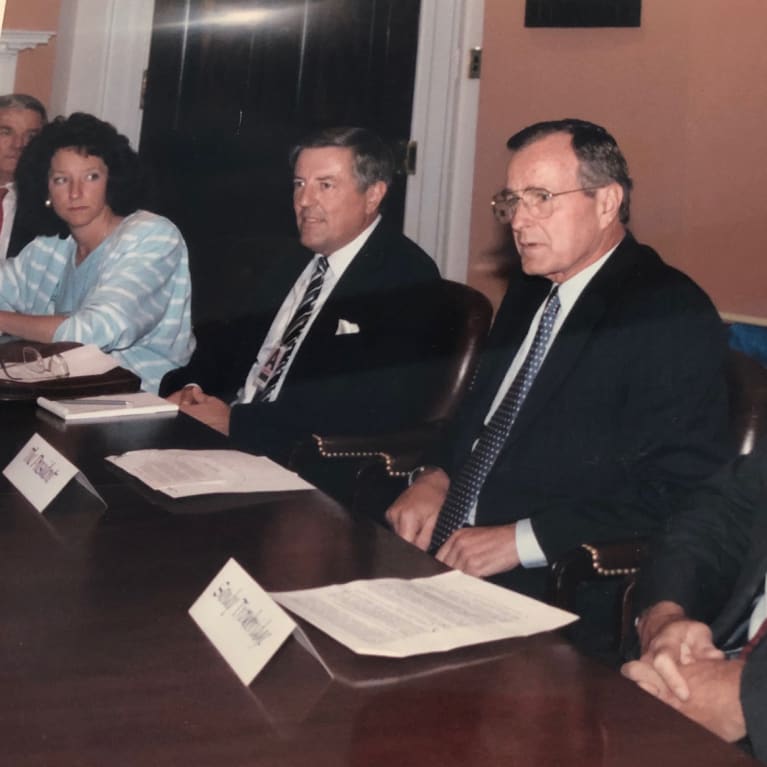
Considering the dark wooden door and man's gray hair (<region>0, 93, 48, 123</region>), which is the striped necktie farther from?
man's gray hair (<region>0, 93, 48, 123</region>)

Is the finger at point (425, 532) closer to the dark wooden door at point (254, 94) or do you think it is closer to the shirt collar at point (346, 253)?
the shirt collar at point (346, 253)

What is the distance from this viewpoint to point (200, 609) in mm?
1257

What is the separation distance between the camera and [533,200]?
2.24 metres

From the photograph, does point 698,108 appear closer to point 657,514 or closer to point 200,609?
point 657,514

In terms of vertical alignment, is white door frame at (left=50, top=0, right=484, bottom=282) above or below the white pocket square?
above

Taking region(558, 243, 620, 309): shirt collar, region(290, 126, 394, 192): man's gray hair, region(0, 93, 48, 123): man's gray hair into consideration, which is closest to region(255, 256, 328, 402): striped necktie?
Answer: region(290, 126, 394, 192): man's gray hair

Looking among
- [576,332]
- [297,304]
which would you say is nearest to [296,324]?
[297,304]

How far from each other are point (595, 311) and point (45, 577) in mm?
1157

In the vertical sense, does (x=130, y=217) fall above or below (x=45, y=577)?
above

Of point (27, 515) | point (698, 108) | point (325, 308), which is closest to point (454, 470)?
point (325, 308)

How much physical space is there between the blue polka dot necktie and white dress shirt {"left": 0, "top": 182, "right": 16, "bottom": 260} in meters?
2.55

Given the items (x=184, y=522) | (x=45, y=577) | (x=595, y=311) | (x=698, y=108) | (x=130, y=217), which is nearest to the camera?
(x=45, y=577)

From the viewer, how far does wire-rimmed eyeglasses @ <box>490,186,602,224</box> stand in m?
2.23

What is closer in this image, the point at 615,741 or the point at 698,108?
A: the point at 615,741
